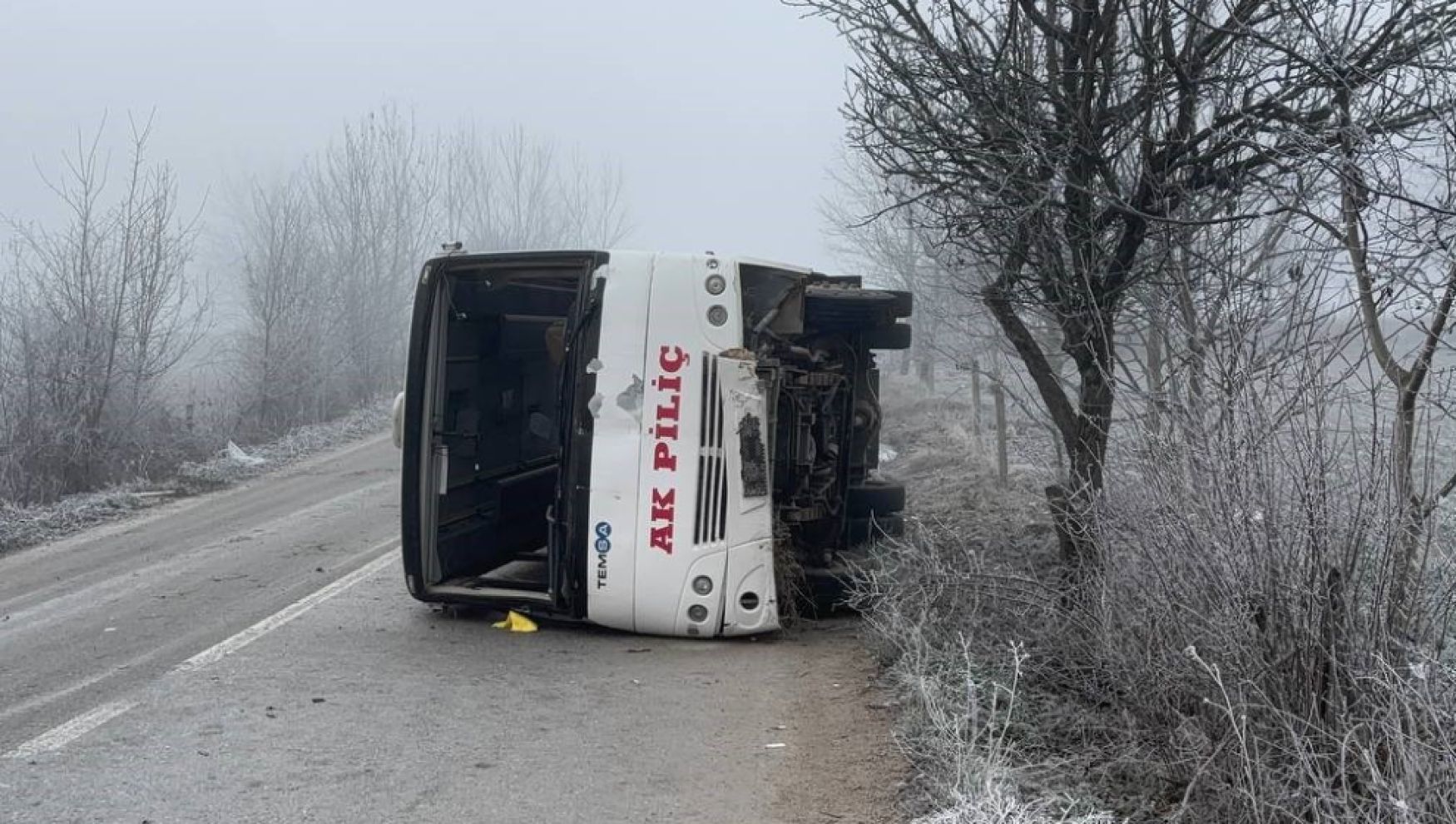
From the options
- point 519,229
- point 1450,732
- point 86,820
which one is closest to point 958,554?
point 1450,732

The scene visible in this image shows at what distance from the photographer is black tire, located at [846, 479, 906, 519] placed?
9078 mm

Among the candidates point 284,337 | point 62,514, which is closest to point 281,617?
point 62,514

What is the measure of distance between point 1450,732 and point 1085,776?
1405 millimetres

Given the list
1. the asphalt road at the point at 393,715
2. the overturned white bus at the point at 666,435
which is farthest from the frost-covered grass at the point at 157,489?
the overturned white bus at the point at 666,435

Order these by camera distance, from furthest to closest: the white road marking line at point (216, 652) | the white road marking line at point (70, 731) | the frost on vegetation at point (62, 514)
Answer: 1. the frost on vegetation at point (62, 514)
2. the white road marking line at point (216, 652)
3. the white road marking line at point (70, 731)

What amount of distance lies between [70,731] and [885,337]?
5593 millimetres

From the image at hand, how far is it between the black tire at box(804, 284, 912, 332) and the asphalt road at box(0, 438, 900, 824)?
205 cm

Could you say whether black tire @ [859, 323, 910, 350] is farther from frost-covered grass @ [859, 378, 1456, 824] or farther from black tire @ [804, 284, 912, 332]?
frost-covered grass @ [859, 378, 1456, 824]

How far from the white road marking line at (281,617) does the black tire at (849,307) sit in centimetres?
392

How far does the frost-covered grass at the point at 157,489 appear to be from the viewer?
13242mm

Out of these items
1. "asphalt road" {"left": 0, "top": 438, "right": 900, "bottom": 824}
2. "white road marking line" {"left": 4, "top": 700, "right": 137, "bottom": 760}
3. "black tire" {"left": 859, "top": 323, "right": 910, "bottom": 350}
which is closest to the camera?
"asphalt road" {"left": 0, "top": 438, "right": 900, "bottom": 824}

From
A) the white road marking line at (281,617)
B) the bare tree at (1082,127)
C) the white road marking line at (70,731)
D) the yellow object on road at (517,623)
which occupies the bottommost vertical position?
the white road marking line at (70,731)

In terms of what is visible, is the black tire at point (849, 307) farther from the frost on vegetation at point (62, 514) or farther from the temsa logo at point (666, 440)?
the frost on vegetation at point (62, 514)

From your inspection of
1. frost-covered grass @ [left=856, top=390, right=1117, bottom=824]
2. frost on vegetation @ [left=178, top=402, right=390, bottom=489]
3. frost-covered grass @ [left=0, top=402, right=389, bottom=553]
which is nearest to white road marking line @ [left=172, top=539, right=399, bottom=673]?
frost-covered grass @ [left=856, top=390, right=1117, bottom=824]
